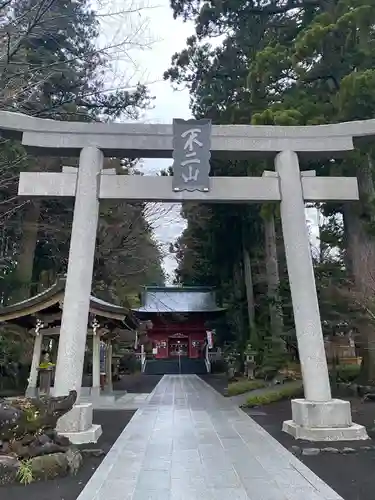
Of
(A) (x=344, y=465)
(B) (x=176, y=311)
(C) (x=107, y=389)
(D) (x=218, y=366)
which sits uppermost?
(B) (x=176, y=311)

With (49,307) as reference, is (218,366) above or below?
below

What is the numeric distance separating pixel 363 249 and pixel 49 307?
9017 millimetres

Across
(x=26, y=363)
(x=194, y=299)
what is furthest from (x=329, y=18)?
(x=194, y=299)

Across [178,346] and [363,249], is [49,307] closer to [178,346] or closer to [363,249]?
[363,249]

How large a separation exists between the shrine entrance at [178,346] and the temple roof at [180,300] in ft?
7.75

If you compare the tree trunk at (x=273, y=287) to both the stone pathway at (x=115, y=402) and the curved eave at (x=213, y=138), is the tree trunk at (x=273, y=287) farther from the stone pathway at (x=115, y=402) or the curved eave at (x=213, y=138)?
the curved eave at (x=213, y=138)

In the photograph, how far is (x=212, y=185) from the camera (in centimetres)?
823

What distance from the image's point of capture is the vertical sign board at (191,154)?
322 inches

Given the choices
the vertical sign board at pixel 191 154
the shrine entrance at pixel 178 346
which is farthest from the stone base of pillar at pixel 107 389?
the shrine entrance at pixel 178 346

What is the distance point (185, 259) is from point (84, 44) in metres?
15.2

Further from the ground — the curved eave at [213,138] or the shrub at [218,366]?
the curved eave at [213,138]

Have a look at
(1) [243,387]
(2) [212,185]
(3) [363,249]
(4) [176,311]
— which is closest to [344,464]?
(2) [212,185]

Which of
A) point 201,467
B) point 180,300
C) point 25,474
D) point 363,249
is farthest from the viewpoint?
point 180,300

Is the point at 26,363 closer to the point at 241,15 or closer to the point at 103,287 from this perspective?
A: the point at 103,287
